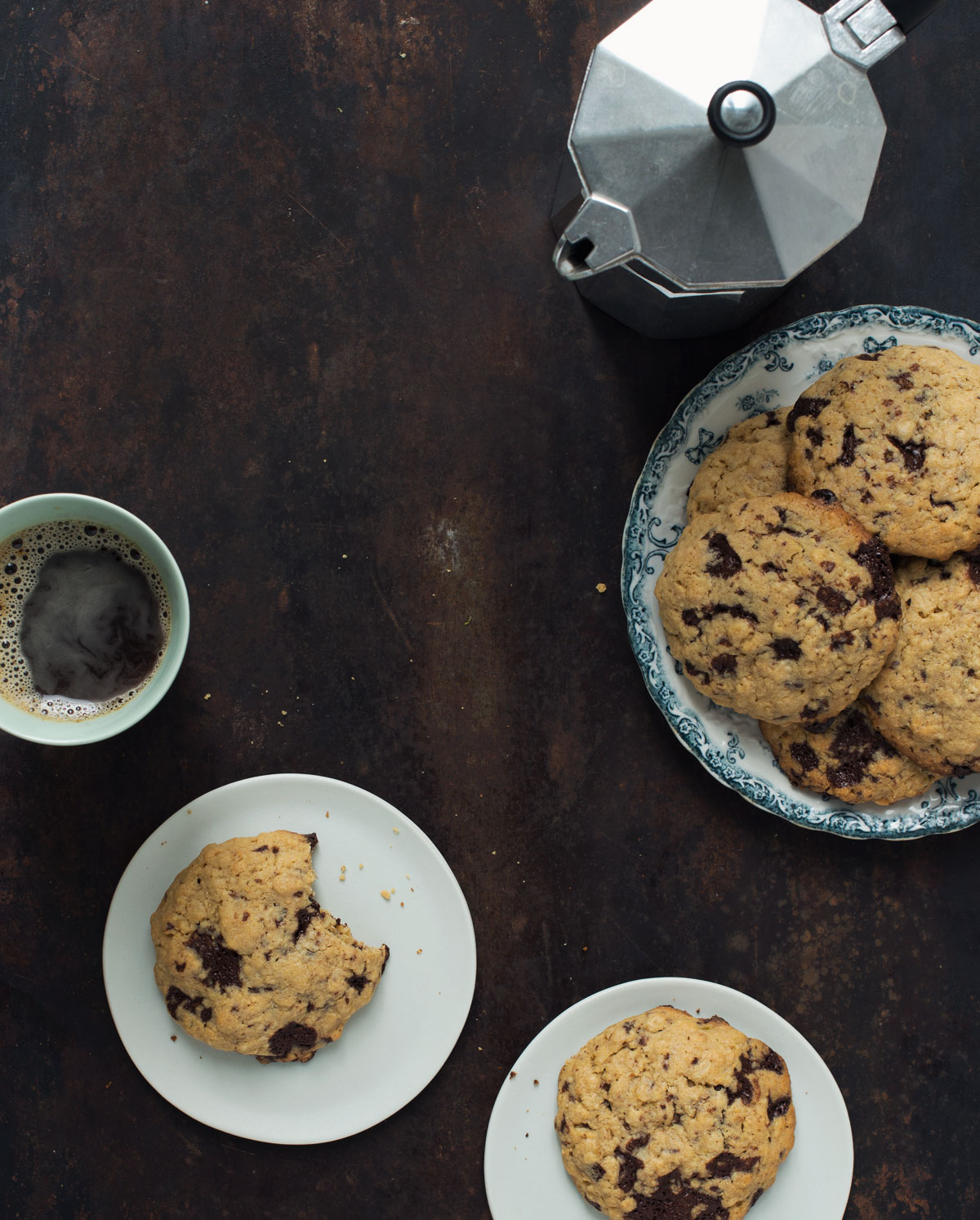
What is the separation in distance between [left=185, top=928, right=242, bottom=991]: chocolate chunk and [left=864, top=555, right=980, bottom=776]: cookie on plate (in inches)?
49.2

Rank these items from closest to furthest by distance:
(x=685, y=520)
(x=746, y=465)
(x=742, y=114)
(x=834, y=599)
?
1. (x=742, y=114)
2. (x=834, y=599)
3. (x=746, y=465)
4. (x=685, y=520)

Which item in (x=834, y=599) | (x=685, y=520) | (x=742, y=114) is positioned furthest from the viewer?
(x=685, y=520)

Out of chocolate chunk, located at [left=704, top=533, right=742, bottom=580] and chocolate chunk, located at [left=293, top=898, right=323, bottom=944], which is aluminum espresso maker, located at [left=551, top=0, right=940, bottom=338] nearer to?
chocolate chunk, located at [left=704, top=533, right=742, bottom=580]

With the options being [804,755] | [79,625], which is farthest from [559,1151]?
[79,625]

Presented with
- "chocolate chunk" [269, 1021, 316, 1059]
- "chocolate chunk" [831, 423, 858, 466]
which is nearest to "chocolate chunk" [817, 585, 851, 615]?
"chocolate chunk" [831, 423, 858, 466]

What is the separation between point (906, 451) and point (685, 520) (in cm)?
40

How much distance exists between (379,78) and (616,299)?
0.67m

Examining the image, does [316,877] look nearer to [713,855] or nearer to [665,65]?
[713,855]

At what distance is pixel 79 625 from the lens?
4.91ft

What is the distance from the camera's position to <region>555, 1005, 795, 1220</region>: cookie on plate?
1529mm

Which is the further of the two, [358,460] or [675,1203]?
[358,460]

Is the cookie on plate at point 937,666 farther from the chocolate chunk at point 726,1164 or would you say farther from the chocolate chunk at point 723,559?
the chocolate chunk at point 726,1164

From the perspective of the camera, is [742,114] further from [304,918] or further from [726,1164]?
[726,1164]

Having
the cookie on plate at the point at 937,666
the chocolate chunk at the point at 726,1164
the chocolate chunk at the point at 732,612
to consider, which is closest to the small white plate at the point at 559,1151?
the chocolate chunk at the point at 726,1164
